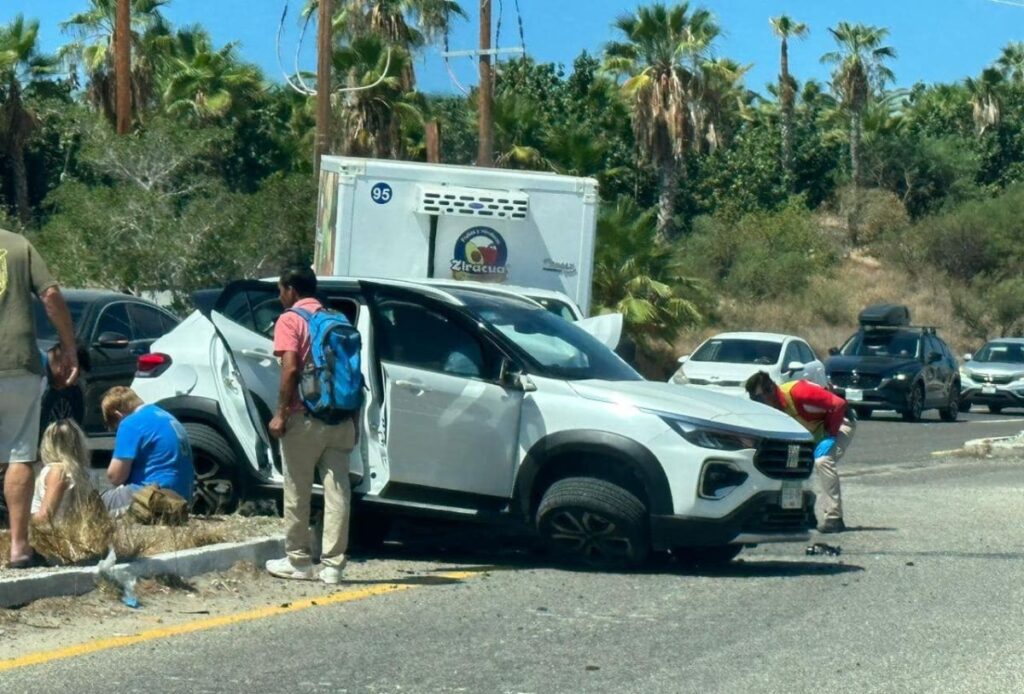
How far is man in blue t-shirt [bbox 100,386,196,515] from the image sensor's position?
996cm

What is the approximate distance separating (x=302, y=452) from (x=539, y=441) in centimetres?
149

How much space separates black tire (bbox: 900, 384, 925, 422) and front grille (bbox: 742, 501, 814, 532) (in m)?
19.3

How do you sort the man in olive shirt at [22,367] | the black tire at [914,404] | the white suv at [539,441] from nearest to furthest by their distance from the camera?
the man in olive shirt at [22,367] < the white suv at [539,441] < the black tire at [914,404]

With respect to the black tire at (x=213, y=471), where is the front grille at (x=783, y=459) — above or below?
above

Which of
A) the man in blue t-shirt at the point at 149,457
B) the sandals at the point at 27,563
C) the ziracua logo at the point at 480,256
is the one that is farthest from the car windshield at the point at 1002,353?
the sandals at the point at 27,563

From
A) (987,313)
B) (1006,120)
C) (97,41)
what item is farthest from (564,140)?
(1006,120)

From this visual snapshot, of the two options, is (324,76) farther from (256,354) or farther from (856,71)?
(856,71)

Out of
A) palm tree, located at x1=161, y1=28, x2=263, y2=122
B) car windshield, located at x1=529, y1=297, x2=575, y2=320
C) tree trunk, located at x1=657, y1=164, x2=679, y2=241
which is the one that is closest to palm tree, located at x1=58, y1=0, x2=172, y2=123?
palm tree, located at x1=161, y1=28, x2=263, y2=122

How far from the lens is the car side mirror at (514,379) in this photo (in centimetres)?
982

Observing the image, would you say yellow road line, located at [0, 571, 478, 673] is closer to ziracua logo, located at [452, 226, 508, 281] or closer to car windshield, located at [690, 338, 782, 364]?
ziracua logo, located at [452, 226, 508, 281]

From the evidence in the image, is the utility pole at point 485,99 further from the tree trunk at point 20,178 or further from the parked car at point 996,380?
the tree trunk at point 20,178

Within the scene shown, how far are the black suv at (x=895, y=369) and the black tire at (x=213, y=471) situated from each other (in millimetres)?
19547

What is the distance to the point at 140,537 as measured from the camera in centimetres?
901

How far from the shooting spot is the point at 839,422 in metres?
12.6
